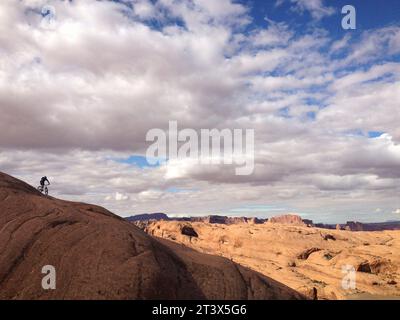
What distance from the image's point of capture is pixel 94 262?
45.2 feet

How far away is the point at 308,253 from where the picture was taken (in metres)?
65.9

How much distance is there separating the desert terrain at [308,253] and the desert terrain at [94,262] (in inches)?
527

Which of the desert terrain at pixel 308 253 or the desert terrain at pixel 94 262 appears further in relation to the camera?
the desert terrain at pixel 308 253

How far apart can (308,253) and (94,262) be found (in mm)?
58846

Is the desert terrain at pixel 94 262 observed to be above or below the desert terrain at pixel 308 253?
above

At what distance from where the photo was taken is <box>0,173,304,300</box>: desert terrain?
1305cm

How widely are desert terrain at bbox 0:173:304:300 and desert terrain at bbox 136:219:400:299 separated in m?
13.4

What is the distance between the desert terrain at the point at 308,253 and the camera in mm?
45359

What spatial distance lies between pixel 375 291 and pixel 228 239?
3502 centimetres

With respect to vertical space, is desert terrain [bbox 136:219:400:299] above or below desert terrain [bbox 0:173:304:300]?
below

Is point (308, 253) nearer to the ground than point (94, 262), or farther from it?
nearer to the ground

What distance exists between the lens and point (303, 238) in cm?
7362

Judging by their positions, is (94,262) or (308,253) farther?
(308,253)
